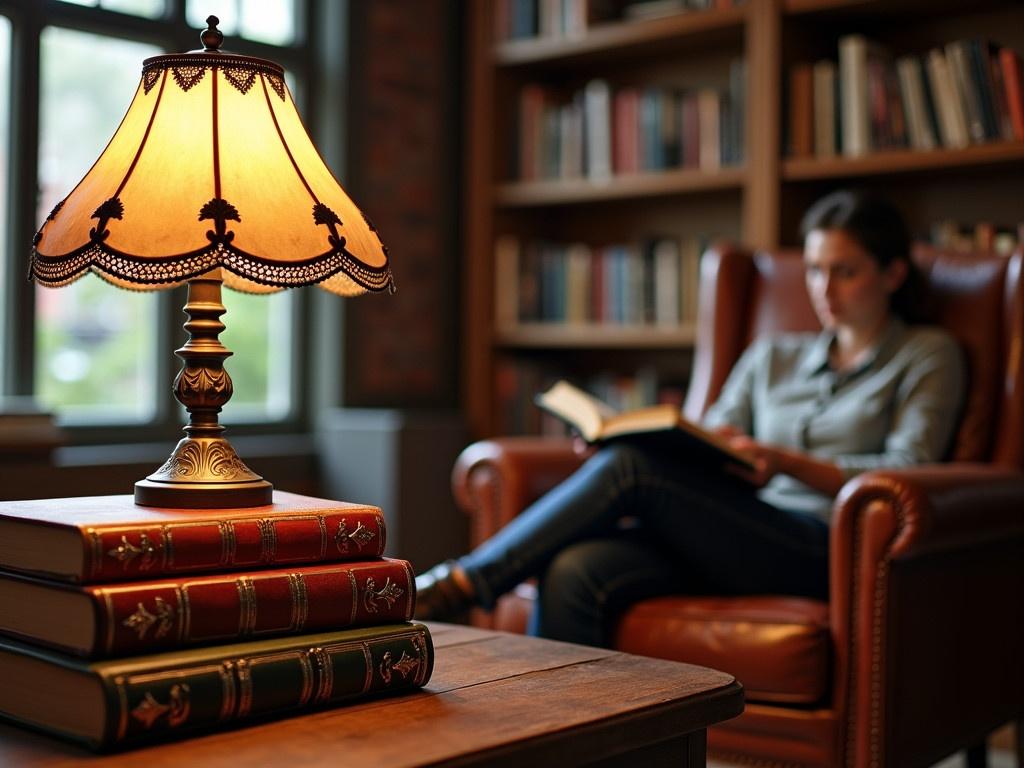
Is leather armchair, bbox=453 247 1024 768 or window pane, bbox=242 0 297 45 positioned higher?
window pane, bbox=242 0 297 45

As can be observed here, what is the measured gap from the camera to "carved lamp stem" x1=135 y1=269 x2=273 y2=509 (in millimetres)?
1214

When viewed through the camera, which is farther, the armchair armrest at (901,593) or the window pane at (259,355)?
the window pane at (259,355)

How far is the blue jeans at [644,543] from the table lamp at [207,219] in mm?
823

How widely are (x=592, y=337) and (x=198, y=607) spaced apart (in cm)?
261

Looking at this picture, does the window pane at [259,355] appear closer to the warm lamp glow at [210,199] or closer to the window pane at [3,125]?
the window pane at [3,125]

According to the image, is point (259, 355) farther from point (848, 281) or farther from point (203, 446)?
point (203, 446)

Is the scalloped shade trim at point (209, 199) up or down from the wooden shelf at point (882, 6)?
down

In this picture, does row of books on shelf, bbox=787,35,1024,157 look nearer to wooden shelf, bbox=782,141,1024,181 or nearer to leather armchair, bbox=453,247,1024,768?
wooden shelf, bbox=782,141,1024,181

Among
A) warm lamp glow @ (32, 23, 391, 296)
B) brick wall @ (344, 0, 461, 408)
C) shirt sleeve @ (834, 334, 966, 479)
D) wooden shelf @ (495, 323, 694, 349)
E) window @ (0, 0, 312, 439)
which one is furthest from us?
brick wall @ (344, 0, 461, 408)

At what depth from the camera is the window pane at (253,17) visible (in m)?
3.39

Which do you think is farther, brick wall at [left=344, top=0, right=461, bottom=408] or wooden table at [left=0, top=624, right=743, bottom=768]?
brick wall at [left=344, top=0, right=461, bottom=408]

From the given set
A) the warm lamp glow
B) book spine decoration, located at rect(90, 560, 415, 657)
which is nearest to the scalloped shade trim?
the warm lamp glow

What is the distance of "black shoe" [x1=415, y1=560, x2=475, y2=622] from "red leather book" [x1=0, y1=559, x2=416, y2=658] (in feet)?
2.34

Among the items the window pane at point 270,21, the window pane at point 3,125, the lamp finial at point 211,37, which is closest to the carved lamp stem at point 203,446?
the lamp finial at point 211,37
